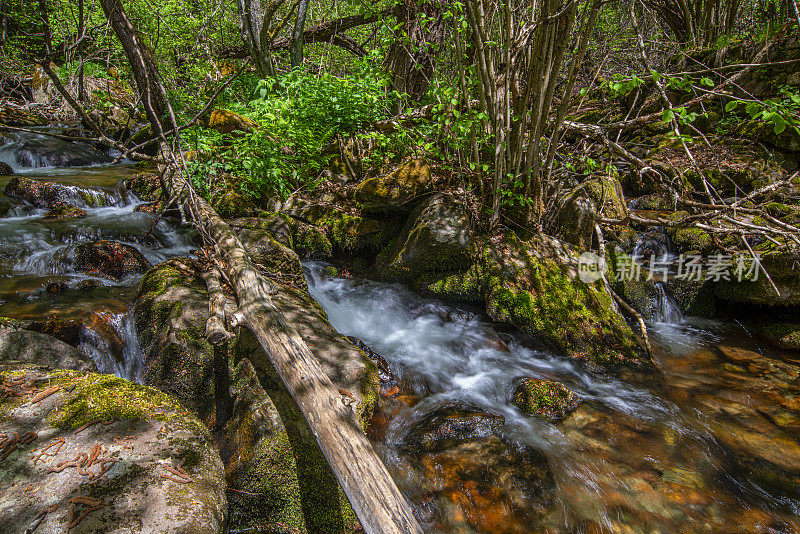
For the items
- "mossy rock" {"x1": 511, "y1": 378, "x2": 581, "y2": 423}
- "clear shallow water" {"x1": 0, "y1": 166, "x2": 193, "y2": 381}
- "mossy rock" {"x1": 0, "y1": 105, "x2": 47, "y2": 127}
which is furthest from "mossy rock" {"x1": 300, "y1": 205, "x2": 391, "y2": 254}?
"mossy rock" {"x1": 0, "y1": 105, "x2": 47, "y2": 127}

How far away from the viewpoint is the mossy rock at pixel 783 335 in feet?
14.5

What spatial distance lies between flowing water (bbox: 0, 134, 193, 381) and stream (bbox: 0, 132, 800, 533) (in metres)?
0.02

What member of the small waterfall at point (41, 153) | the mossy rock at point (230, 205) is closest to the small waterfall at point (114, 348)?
the mossy rock at point (230, 205)

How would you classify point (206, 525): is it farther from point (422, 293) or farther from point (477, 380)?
point (422, 293)

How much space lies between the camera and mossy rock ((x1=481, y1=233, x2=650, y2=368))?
4.20 meters

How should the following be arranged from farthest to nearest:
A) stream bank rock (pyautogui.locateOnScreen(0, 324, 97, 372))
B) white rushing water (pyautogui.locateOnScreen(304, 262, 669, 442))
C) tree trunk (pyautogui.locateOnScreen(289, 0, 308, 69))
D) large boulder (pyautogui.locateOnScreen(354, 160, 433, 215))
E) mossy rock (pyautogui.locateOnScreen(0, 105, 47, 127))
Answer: mossy rock (pyautogui.locateOnScreen(0, 105, 47, 127)) < tree trunk (pyautogui.locateOnScreen(289, 0, 308, 69)) < large boulder (pyautogui.locateOnScreen(354, 160, 433, 215)) < white rushing water (pyautogui.locateOnScreen(304, 262, 669, 442)) < stream bank rock (pyautogui.locateOnScreen(0, 324, 97, 372))

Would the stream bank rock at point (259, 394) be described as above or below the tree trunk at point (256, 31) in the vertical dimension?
below

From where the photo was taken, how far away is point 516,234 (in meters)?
4.85

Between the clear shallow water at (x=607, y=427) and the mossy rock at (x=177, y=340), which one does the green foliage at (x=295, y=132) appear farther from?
the mossy rock at (x=177, y=340)

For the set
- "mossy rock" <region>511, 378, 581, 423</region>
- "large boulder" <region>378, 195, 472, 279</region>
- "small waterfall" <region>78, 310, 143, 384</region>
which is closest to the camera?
"small waterfall" <region>78, 310, 143, 384</region>

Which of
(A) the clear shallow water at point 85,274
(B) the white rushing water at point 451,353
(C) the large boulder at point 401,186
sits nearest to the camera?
(A) the clear shallow water at point 85,274

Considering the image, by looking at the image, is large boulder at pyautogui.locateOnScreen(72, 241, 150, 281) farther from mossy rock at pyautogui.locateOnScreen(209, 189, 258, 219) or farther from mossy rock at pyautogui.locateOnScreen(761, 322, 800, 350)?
mossy rock at pyautogui.locateOnScreen(761, 322, 800, 350)

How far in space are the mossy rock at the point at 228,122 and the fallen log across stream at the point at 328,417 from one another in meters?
3.69

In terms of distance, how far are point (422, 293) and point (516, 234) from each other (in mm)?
1590
